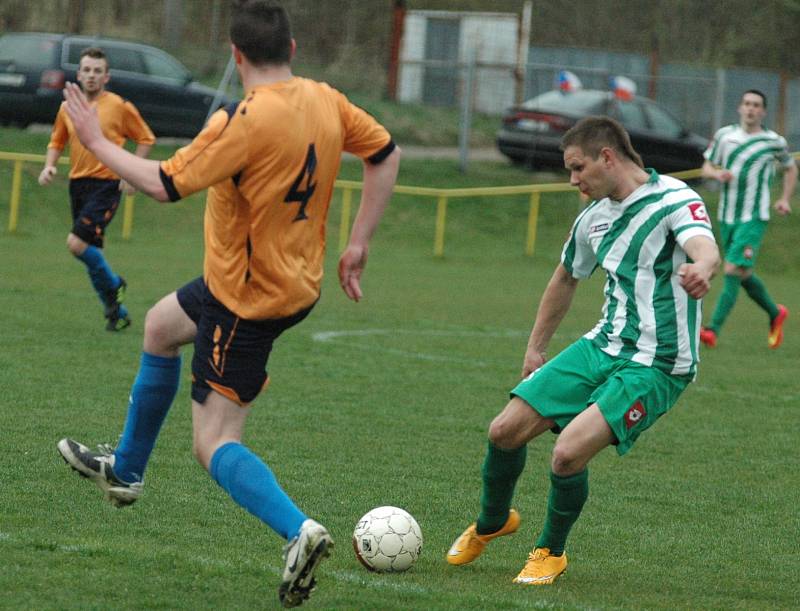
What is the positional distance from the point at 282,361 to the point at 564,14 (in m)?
28.9

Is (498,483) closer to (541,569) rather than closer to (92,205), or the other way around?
(541,569)

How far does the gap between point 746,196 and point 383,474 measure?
6.83m

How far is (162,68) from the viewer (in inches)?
920

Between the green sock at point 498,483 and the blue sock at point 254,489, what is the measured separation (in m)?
1.02

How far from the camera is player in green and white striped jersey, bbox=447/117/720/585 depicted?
4.87 m

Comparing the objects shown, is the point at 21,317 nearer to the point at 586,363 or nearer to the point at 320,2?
the point at 586,363

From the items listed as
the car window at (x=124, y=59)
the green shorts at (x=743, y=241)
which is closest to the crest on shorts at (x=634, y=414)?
the green shorts at (x=743, y=241)

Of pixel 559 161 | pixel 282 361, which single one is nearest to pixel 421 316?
pixel 282 361

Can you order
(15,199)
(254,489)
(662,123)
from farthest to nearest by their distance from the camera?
1. (662,123)
2. (15,199)
3. (254,489)

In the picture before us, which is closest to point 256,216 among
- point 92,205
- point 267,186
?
point 267,186

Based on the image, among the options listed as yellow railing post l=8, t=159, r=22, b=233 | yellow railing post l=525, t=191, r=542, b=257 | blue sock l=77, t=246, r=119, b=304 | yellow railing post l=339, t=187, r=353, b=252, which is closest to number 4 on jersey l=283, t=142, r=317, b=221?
blue sock l=77, t=246, r=119, b=304

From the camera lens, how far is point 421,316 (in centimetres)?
1333

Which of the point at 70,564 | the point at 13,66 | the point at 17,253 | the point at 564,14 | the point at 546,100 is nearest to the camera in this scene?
the point at 70,564

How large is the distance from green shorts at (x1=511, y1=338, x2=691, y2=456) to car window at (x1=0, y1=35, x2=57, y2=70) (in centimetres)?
1850
